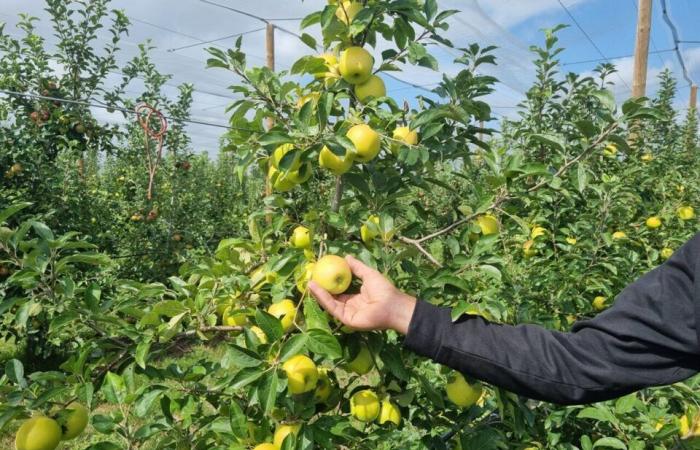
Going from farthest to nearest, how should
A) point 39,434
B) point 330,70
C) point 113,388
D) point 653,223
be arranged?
point 653,223 → point 330,70 → point 113,388 → point 39,434

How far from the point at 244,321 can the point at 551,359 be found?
679 millimetres

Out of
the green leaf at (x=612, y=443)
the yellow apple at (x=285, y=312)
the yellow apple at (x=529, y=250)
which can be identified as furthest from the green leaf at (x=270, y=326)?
the yellow apple at (x=529, y=250)

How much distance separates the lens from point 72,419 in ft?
3.85

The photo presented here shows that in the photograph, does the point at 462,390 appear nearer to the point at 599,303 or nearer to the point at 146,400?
the point at 146,400

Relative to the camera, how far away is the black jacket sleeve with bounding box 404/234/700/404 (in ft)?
3.07

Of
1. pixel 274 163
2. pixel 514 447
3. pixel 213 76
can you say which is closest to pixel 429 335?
pixel 274 163

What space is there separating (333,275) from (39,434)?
2.20ft

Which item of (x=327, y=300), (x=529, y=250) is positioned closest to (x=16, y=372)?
(x=327, y=300)

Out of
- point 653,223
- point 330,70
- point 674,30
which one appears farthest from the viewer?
point 674,30

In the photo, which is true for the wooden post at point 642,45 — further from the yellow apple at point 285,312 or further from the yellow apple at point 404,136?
the yellow apple at point 285,312

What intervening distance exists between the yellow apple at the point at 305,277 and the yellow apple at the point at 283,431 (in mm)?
289

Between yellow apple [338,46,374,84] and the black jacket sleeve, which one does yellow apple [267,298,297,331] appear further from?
yellow apple [338,46,374,84]

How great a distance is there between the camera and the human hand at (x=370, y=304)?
1.05 m

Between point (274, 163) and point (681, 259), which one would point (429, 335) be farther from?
point (274, 163)
